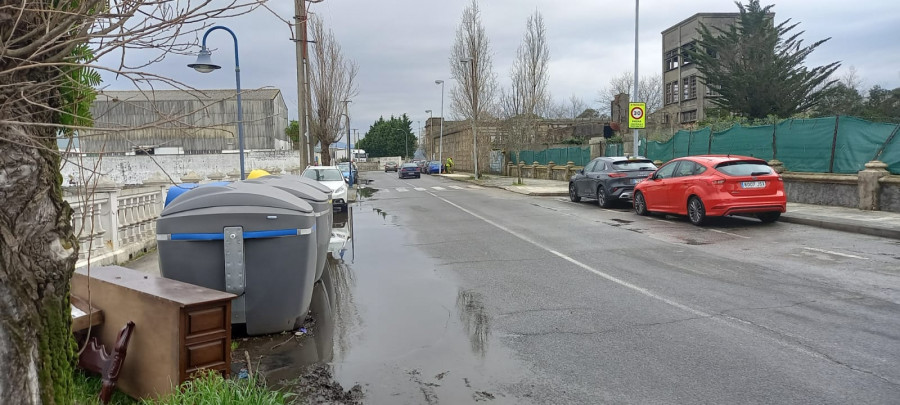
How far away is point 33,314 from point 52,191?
61 centimetres

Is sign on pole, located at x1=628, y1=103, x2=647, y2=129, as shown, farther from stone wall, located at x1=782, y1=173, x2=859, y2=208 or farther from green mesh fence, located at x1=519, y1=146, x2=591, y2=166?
green mesh fence, located at x1=519, y1=146, x2=591, y2=166

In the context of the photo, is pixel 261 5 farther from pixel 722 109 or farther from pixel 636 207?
pixel 722 109

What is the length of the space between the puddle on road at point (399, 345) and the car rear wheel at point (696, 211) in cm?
717

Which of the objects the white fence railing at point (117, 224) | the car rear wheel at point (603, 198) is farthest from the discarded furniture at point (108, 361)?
the car rear wheel at point (603, 198)

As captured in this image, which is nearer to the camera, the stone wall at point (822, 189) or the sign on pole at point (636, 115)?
the stone wall at point (822, 189)

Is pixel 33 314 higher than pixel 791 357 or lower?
higher

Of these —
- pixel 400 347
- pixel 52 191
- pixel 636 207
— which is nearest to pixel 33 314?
pixel 52 191

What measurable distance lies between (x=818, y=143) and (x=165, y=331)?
55.3ft

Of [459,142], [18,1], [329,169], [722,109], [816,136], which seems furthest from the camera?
[459,142]

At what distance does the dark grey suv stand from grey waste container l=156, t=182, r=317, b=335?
13952mm

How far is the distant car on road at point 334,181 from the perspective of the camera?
19.5m

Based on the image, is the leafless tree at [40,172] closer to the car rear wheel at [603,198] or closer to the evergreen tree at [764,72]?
the car rear wheel at [603,198]

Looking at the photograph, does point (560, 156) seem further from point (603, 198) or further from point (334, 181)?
point (334, 181)

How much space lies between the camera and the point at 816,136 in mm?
16031
